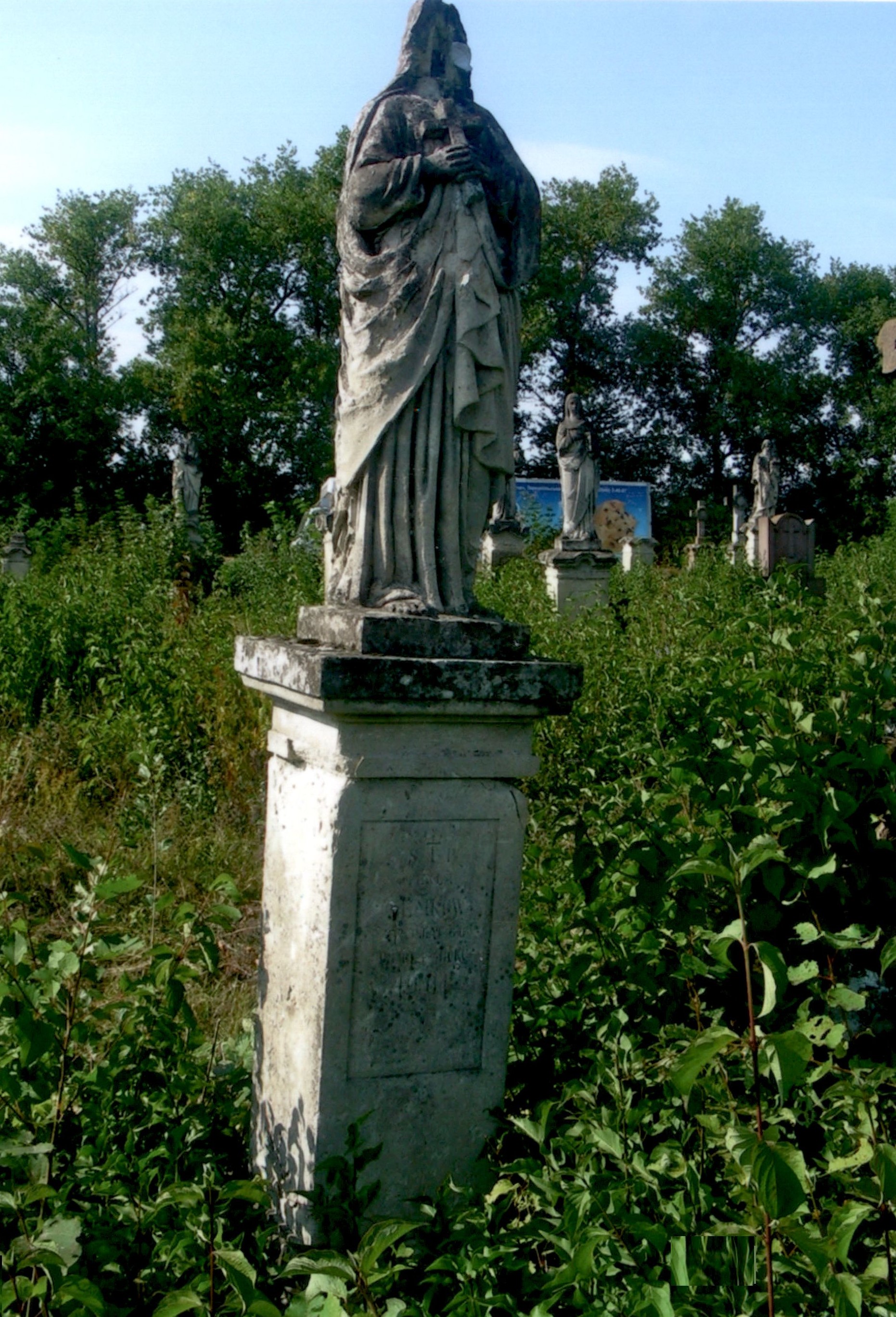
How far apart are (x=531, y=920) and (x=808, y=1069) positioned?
3.57 feet

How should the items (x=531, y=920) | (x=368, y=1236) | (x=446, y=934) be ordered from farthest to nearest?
(x=531, y=920), (x=446, y=934), (x=368, y=1236)

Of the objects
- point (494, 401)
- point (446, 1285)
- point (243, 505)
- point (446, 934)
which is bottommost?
point (446, 1285)

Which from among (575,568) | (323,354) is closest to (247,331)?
(323,354)

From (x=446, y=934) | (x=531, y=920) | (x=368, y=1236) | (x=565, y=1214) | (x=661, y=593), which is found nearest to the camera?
(x=368, y=1236)

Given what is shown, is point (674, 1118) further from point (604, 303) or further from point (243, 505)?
point (604, 303)

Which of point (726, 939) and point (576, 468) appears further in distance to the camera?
point (576, 468)

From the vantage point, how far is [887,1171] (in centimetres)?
163

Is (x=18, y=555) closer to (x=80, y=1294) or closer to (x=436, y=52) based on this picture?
(x=436, y=52)

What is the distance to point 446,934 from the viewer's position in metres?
2.63

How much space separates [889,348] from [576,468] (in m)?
12.7

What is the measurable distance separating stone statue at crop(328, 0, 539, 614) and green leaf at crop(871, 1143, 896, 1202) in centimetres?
155

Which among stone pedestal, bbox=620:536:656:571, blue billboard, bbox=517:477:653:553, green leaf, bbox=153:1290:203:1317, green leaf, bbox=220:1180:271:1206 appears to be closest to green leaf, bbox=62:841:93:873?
green leaf, bbox=220:1180:271:1206

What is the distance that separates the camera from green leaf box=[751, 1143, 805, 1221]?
1568 mm

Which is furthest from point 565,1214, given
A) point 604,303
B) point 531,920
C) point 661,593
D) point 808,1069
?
point 604,303
